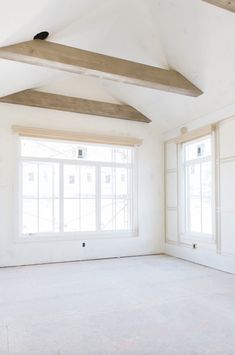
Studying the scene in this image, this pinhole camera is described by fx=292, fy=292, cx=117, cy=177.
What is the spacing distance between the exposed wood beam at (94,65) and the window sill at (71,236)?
3050 millimetres

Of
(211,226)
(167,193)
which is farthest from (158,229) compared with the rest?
(211,226)

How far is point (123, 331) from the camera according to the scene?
102 inches

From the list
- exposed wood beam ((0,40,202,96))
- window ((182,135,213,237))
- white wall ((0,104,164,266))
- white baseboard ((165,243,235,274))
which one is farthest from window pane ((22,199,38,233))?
window ((182,135,213,237))

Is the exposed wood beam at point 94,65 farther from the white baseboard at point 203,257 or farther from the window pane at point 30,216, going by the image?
the white baseboard at point 203,257

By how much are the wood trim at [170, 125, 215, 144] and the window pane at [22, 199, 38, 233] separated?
314cm

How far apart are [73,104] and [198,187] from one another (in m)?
2.95

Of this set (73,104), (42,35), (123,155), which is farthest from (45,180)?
(42,35)

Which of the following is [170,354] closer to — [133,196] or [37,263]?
[37,263]

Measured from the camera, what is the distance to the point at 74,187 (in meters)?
5.86

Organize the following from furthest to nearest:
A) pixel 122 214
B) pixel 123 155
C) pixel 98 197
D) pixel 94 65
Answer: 1. pixel 123 155
2. pixel 122 214
3. pixel 98 197
4. pixel 94 65

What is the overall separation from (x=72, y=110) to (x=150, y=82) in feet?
6.23

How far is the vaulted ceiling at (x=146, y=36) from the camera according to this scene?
3158mm

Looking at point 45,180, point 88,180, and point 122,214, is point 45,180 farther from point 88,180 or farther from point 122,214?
point 122,214

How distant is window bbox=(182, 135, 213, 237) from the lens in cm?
539
